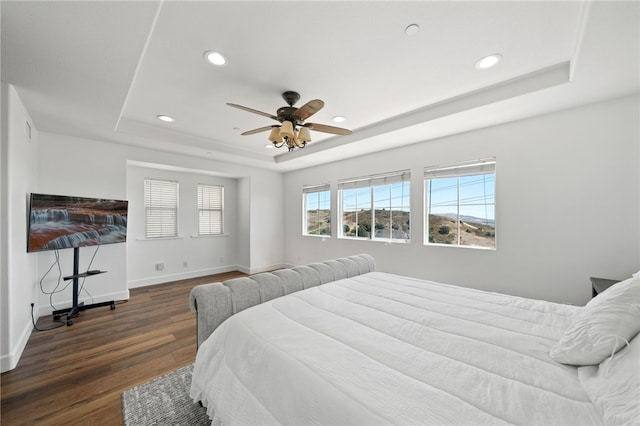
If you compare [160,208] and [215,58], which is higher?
[215,58]

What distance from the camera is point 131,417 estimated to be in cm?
164

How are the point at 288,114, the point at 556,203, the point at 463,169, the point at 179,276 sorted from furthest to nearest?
the point at 179,276 < the point at 463,169 < the point at 556,203 < the point at 288,114

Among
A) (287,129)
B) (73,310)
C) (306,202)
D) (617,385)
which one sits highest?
(287,129)

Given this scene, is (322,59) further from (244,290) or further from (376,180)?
(376,180)

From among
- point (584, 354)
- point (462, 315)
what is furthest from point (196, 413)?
point (584, 354)

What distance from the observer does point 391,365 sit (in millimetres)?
1039

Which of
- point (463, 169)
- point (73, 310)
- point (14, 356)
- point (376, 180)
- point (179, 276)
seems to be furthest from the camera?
point (179, 276)

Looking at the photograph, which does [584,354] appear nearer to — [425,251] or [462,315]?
[462,315]

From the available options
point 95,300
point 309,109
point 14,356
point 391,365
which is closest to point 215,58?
point 309,109

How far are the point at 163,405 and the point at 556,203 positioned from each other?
4250 millimetres

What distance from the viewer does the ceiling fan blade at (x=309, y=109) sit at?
219cm

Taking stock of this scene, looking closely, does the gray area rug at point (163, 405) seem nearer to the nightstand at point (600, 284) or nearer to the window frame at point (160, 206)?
the nightstand at point (600, 284)

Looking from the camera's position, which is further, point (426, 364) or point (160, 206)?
point (160, 206)

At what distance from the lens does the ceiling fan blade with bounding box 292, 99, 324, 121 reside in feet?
7.17
